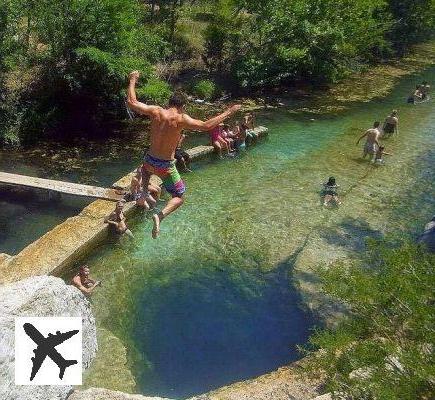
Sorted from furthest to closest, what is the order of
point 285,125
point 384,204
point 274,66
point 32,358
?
1. point 274,66
2. point 285,125
3. point 384,204
4. point 32,358

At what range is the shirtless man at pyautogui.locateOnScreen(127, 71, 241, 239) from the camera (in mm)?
6629

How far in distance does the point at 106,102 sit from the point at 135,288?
1063 cm

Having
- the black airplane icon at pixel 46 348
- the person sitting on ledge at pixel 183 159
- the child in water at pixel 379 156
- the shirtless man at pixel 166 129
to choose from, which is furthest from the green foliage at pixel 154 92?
the black airplane icon at pixel 46 348

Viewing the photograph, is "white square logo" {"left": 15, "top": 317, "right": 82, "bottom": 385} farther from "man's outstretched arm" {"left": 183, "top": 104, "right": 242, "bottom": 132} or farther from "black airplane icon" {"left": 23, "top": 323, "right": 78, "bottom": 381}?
"man's outstretched arm" {"left": 183, "top": 104, "right": 242, "bottom": 132}

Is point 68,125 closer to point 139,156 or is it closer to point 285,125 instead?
point 139,156

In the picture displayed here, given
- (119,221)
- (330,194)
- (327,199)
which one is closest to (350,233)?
(327,199)

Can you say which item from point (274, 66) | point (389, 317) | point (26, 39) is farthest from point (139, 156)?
point (389, 317)

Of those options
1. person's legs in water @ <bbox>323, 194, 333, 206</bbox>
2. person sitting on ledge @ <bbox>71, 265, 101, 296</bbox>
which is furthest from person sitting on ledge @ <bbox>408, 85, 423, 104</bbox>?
person sitting on ledge @ <bbox>71, 265, 101, 296</bbox>

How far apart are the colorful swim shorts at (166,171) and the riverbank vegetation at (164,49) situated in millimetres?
10226

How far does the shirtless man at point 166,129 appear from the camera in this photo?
21.7 ft

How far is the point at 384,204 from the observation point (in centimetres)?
1371

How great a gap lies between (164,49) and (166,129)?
15582 mm

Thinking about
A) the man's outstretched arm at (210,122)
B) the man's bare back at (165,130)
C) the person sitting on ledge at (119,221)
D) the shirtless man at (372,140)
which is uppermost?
the man's outstretched arm at (210,122)

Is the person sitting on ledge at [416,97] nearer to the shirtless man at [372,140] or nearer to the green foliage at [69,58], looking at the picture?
the shirtless man at [372,140]
